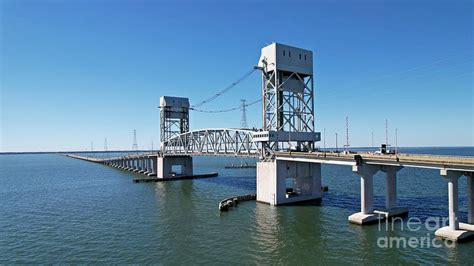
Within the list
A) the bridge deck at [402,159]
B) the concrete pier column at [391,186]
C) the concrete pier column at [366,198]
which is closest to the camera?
the bridge deck at [402,159]

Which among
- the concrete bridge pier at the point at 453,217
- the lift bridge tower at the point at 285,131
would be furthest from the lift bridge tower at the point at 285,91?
the concrete bridge pier at the point at 453,217

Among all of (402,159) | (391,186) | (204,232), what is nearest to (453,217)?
(402,159)

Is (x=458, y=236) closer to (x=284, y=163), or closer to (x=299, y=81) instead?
(x=284, y=163)

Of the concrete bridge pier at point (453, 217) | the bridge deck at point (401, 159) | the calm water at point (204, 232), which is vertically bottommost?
the calm water at point (204, 232)

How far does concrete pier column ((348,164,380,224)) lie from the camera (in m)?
36.9

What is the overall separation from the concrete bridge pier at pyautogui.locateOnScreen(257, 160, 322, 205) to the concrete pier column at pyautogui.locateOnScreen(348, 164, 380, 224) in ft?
46.9

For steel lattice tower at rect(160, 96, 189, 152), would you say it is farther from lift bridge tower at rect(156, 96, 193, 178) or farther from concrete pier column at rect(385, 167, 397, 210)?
concrete pier column at rect(385, 167, 397, 210)

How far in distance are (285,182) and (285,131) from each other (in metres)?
9.38

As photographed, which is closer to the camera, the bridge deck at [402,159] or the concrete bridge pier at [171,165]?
the bridge deck at [402,159]

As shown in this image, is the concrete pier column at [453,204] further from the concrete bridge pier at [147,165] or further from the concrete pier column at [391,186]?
the concrete bridge pier at [147,165]

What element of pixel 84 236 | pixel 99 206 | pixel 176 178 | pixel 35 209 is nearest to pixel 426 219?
pixel 84 236

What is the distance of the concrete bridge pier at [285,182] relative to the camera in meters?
50.8

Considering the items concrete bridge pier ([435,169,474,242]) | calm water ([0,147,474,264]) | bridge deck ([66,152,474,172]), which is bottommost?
calm water ([0,147,474,264])

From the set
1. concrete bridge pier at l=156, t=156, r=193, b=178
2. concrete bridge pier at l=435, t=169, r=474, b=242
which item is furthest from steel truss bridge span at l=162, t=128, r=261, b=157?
concrete bridge pier at l=435, t=169, r=474, b=242
